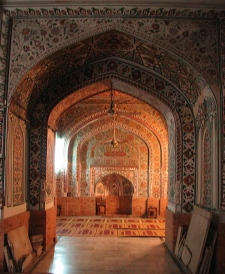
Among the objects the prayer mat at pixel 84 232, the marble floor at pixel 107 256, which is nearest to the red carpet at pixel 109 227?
the prayer mat at pixel 84 232

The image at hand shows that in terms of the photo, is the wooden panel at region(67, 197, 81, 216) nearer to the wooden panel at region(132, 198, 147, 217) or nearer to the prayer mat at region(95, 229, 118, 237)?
the wooden panel at region(132, 198, 147, 217)

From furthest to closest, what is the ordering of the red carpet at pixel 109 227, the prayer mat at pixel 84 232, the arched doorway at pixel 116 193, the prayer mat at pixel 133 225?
the arched doorway at pixel 116 193 < the prayer mat at pixel 133 225 < the red carpet at pixel 109 227 < the prayer mat at pixel 84 232

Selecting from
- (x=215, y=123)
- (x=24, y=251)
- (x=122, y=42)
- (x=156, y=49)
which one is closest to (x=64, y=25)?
(x=122, y=42)

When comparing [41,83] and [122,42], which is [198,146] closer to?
[122,42]

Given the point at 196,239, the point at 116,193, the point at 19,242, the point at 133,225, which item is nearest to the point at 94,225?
the point at 133,225

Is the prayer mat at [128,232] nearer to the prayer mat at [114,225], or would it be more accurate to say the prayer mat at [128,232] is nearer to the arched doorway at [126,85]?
the prayer mat at [114,225]

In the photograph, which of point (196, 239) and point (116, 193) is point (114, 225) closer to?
point (116, 193)

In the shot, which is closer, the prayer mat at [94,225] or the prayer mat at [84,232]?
the prayer mat at [84,232]

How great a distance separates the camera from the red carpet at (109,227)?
10.7m

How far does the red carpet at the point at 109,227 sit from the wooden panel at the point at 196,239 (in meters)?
3.67

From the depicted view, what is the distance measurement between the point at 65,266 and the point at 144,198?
880 cm

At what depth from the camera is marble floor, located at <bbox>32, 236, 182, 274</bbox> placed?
679 cm

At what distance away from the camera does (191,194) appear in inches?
311

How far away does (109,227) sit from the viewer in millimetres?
12070
